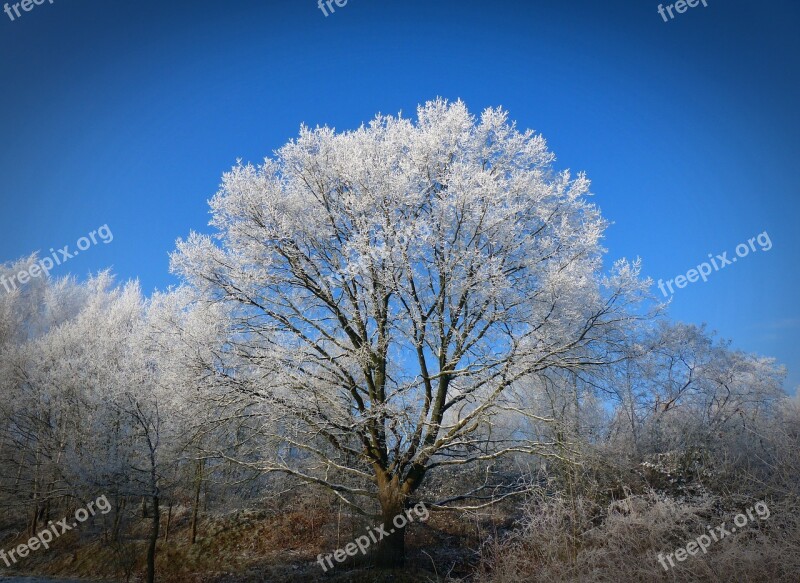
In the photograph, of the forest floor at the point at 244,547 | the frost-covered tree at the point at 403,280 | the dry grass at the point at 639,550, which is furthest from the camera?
the forest floor at the point at 244,547

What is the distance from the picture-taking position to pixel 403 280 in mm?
10109

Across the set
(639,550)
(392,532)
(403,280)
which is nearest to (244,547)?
(392,532)

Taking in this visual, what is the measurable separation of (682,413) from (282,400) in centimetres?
1637

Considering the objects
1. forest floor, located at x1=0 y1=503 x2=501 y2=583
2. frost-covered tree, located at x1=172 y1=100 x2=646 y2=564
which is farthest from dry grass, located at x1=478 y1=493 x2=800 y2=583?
forest floor, located at x1=0 y1=503 x2=501 y2=583

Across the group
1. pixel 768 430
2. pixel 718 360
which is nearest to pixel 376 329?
pixel 768 430

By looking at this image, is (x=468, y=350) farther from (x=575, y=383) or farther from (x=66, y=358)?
(x=66, y=358)

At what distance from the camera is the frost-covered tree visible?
964 cm

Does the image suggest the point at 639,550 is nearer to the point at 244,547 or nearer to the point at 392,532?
the point at 392,532

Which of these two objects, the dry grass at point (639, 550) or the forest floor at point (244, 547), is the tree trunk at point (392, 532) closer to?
the forest floor at point (244, 547)

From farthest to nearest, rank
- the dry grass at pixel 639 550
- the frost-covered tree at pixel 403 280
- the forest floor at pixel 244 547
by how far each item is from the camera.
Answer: the forest floor at pixel 244 547 < the frost-covered tree at pixel 403 280 < the dry grass at pixel 639 550

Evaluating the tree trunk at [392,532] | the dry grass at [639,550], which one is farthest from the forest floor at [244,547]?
the dry grass at [639,550]

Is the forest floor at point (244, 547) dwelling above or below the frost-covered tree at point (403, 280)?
below

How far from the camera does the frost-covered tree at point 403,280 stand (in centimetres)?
964

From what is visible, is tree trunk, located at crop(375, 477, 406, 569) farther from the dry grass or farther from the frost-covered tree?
the dry grass
